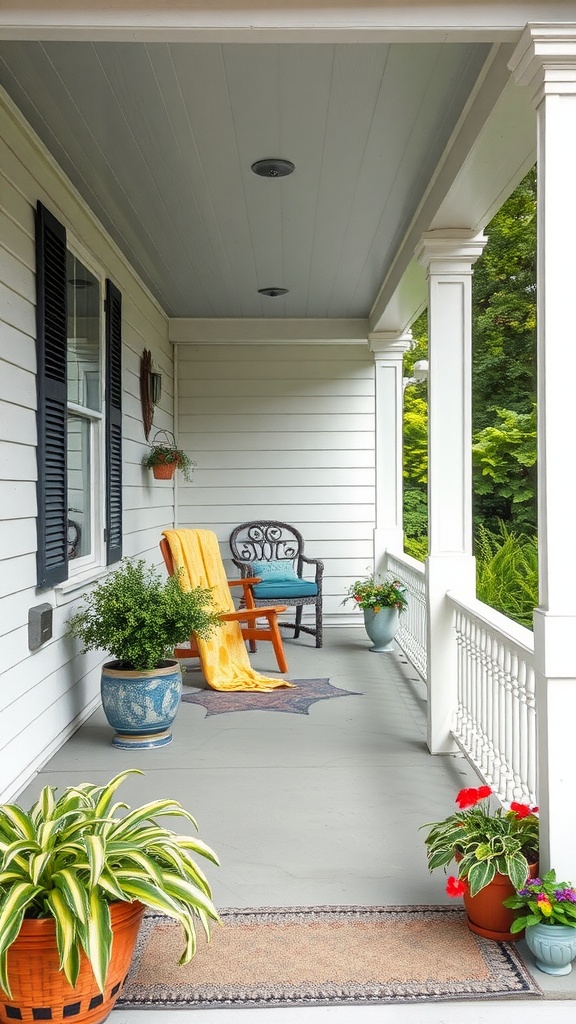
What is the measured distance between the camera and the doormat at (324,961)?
1.99m

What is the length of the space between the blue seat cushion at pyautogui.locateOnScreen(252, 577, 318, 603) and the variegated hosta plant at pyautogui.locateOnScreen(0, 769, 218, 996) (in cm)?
415

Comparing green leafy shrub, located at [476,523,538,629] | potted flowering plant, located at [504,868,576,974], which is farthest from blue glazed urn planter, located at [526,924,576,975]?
green leafy shrub, located at [476,523,538,629]

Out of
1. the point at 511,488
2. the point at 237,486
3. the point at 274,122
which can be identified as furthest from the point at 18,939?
the point at 511,488

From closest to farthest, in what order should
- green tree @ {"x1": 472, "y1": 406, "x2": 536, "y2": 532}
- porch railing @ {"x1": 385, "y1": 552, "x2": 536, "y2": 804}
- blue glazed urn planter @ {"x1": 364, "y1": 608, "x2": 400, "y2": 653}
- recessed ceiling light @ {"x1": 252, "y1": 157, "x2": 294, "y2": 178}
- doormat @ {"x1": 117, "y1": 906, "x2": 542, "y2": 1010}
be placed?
doormat @ {"x1": 117, "y1": 906, "x2": 542, "y2": 1010} → porch railing @ {"x1": 385, "y1": 552, "x2": 536, "y2": 804} → recessed ceiling light @ {"x1": 252, "y1": 157, "x2": 294, "y2": 178} → blue glazed urn planter @ {"x1": 364, "y1": 608, "x2": 400, "y2": 653} → green tree @ {"x1": 472, "y1": 406, "x2": 536, "y2": 532}

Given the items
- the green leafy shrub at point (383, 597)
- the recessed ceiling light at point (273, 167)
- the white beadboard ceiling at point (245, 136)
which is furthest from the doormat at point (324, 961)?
the green leafy shrub at point (383, 597)

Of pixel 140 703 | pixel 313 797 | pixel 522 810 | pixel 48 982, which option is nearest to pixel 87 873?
pixel 48 982

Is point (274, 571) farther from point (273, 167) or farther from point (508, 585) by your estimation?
point (273, 167)

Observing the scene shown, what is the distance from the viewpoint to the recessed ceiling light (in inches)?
151

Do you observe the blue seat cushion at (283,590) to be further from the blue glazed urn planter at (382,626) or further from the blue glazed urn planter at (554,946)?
the blue glazed urn planter at (554,946)

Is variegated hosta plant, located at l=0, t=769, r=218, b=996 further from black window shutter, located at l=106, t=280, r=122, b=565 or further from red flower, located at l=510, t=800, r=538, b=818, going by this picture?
black window shutter, located at l=106, t=280, r=122, b=565

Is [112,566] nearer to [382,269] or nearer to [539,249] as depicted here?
[382,269]

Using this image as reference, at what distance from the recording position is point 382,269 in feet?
18.6

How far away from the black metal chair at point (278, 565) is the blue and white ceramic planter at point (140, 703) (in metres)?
2.24

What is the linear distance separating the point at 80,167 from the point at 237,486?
397 cm
